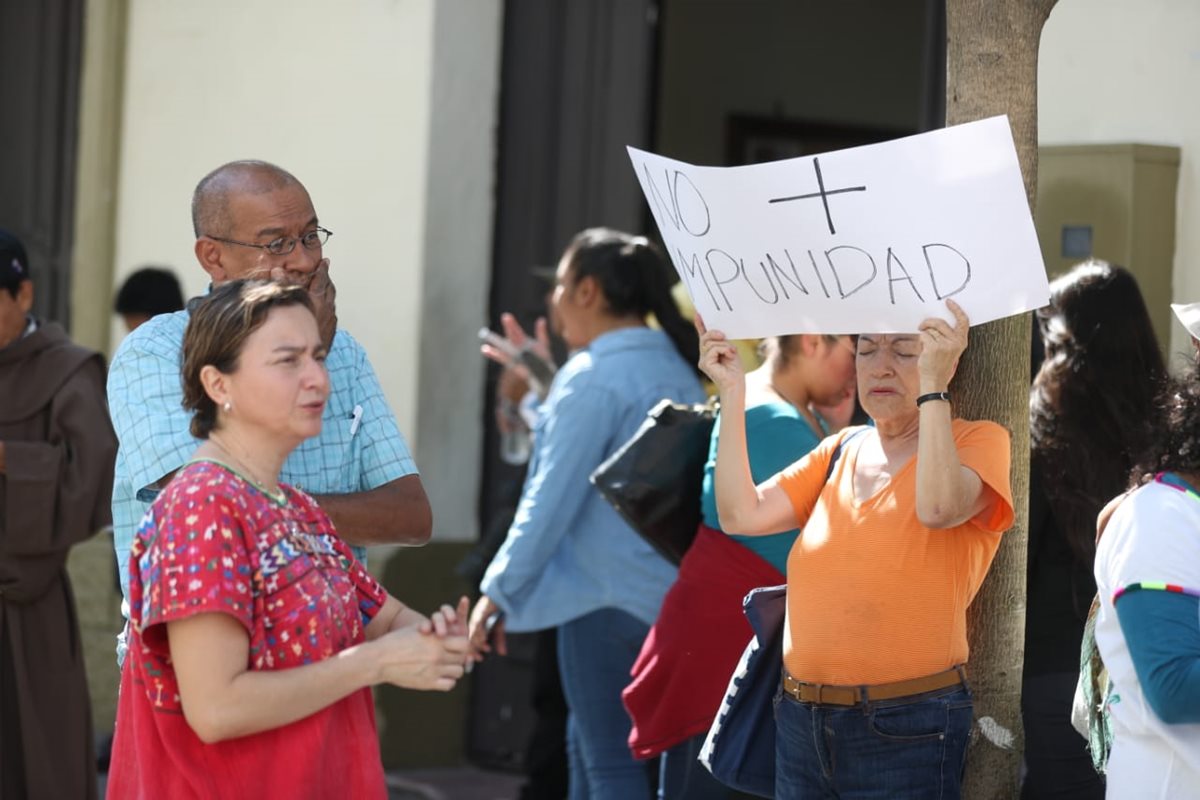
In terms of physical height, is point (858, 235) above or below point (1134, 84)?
below

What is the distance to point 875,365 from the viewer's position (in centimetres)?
335

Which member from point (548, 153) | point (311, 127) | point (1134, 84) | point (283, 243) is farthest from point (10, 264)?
point (1134, 84)

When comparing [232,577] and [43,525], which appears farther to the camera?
[43,525]

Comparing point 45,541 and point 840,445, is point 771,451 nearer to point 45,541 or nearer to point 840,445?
point 840,445

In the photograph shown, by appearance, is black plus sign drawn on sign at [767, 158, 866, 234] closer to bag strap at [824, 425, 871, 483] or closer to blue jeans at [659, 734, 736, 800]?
bag strap at [824, 425, 871, 483]

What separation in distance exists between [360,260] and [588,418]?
2065mm

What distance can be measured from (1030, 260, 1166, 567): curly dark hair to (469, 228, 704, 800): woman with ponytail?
138 cm

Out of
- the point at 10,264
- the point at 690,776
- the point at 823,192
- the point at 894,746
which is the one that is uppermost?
the point at 823,192

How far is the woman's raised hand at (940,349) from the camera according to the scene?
3.06 metres

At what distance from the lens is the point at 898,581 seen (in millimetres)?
3213

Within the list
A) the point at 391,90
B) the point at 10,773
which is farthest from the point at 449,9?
the point at 10,773

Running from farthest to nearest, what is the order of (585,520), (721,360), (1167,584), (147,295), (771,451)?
1. (147,295)
2. (585,520)
3. (771,451)
4. (721,360)
5. (1167,584)

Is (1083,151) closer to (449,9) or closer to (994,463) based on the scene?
(994,463)

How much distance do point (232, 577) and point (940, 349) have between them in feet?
4.03
